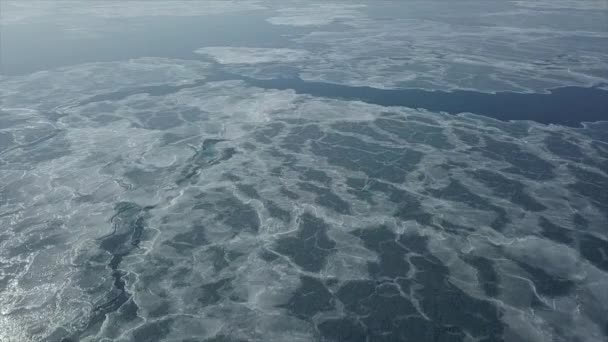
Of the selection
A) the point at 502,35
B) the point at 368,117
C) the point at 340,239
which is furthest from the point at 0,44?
the point at 502,35

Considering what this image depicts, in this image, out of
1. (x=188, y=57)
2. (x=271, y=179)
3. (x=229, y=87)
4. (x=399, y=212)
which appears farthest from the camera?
(x=188, y=57)

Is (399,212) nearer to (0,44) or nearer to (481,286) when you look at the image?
(481,286)

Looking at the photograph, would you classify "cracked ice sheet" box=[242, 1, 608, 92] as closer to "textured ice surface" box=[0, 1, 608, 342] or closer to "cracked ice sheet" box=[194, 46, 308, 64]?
"textured ice surface" box=[0, 1, 608, 342]

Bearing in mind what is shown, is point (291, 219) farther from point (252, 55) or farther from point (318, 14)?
point (318, 14)

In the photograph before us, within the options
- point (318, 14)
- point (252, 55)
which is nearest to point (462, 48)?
point (252, 55)

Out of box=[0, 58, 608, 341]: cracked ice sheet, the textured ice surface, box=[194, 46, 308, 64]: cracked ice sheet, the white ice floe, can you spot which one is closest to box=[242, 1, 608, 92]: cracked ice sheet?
the white ice floe

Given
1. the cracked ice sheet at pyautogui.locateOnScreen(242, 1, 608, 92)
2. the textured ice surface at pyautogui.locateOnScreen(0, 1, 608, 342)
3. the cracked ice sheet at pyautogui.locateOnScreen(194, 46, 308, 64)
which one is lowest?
the textured ice surface at pyautogui.locateOnScreen(0, 1, 608, 342)
